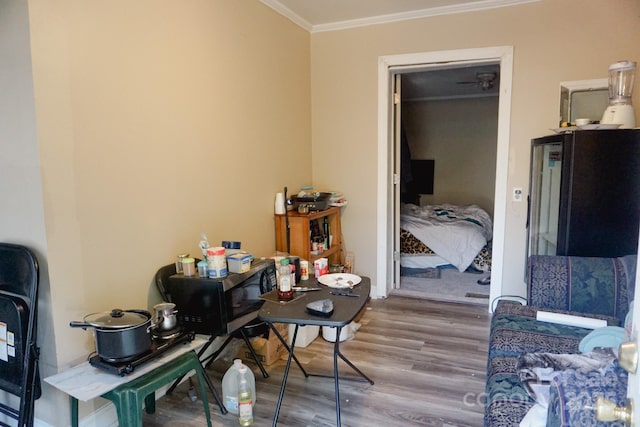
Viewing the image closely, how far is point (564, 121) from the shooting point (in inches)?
129

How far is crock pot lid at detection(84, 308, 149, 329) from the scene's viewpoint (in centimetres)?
170

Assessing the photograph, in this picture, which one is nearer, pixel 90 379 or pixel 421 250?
pixel 90 379

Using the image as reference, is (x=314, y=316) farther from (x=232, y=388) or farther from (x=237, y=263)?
(x=232, y=388)

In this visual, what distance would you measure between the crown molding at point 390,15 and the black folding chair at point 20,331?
245 centimetres

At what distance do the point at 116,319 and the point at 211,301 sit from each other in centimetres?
52

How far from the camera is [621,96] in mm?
2818

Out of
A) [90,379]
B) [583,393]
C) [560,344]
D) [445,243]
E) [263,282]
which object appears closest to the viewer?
[583,393]

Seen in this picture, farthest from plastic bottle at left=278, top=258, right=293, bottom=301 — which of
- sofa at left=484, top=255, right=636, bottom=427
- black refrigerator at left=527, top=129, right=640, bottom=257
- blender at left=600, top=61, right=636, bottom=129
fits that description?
blender at left=600, top=61, right=636, bottom=129

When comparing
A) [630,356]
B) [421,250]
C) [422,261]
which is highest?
[630,356]

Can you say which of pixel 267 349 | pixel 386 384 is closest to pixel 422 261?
pixel 386 384

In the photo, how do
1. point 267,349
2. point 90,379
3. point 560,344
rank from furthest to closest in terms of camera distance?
point 267,349
point 560,344
point 90,379

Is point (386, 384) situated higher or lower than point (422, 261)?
lower

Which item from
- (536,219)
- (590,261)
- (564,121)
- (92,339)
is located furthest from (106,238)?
(564,121)

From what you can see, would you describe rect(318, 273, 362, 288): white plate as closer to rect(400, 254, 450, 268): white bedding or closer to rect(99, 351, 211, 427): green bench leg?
rect(99, 351, 211, 427): green bench leg
